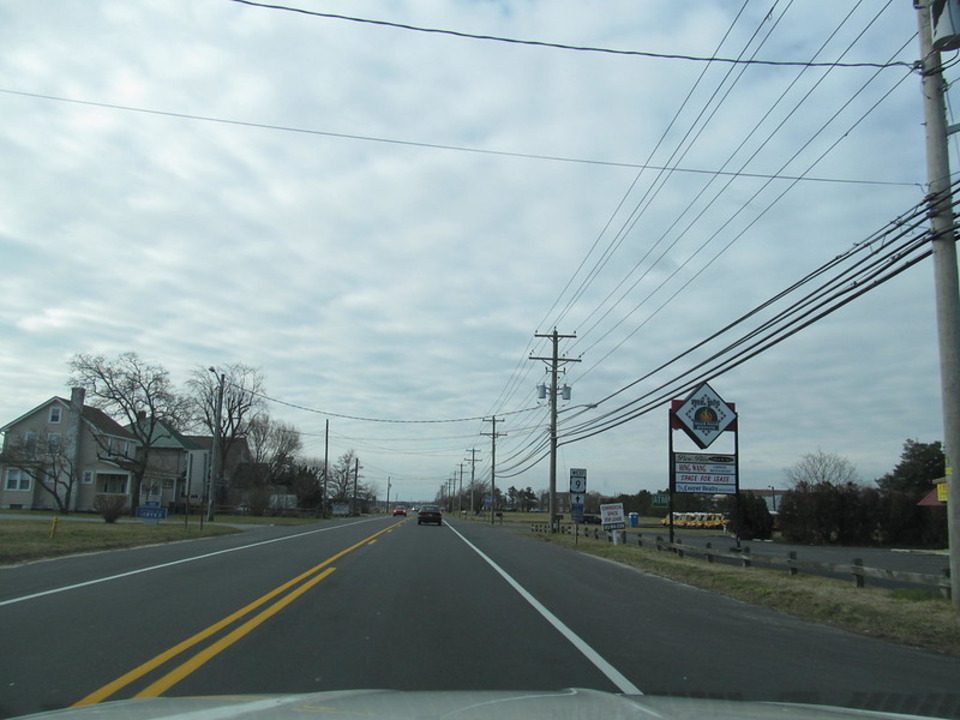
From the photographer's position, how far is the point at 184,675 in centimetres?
721

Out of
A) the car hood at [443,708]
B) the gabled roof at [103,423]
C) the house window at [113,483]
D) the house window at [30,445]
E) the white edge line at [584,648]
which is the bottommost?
the white edge line at [584,648]

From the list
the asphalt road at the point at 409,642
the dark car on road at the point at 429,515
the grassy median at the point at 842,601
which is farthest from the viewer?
the dark car on road at the point at 429,515

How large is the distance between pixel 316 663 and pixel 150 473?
6372 cm

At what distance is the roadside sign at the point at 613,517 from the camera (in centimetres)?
3347

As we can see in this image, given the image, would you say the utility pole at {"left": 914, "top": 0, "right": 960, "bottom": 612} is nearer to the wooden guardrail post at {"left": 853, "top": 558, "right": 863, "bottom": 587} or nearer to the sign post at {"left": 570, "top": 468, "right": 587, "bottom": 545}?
the wooden guardrail post at {"left": 853, "top": 558, "right": 863, "bottom": 587}

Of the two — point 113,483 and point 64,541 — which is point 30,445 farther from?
point 64,541

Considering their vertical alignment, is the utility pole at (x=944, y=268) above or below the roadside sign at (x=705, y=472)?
above

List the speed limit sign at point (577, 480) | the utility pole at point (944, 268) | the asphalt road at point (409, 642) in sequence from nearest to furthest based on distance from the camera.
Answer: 1. the asphalt road at point (409, 642)
2. the utility pole at point (944, 268)
3. the speed limit sign at point (577, 480)

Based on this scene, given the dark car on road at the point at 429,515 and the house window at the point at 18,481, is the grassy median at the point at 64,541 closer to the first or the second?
the dark car on road at the point at 429,515

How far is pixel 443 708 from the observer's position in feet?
16.6

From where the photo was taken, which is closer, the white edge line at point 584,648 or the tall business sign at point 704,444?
the white edge line at point 584,648

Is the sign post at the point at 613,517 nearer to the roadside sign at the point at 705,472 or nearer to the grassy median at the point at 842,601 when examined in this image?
the roadside sign at the point at 705,472

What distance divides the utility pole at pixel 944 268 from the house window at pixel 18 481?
6708 cm

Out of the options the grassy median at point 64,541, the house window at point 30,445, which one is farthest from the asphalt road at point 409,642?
the house window at point 30,445
